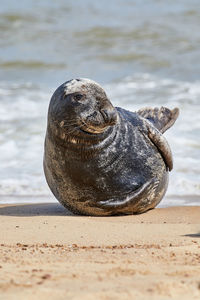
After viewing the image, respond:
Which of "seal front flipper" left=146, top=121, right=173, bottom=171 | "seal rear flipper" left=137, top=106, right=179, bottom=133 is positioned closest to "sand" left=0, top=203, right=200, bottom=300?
"seal front flipper" left=146, top=121, right=173, bottom=171

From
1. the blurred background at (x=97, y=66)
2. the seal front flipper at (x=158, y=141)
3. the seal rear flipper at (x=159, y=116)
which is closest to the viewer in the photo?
the seal front flipper at (x=158, y=141)

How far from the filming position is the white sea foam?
7.68 metres

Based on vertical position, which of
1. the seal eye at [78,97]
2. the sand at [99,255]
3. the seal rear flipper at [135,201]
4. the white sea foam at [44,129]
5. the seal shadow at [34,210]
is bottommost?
the white sea foam at [44,129]

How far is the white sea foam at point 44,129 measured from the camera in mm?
7675

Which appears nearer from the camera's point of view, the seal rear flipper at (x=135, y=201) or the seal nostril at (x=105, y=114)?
the seal nostril at (x=105, y=114)

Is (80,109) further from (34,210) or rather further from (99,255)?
(99,255)

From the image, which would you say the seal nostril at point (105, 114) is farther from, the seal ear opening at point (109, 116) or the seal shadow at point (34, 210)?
the seal shadow at point (34, 210)

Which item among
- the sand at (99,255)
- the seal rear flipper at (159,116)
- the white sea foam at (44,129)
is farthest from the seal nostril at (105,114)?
the white sea foam at (44,129)

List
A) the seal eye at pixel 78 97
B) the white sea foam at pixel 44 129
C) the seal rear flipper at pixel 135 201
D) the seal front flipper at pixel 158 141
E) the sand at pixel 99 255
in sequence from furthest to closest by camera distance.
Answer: the white sea foam at pixel 44 129
the seal front flipper at pixel 158 141
the seal rear flipper at pixel 135 201
the seal eye at pixel 78 97
the sand at pixel 99 255

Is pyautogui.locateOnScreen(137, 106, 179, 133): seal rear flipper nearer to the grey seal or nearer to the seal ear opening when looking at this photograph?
the grey seal

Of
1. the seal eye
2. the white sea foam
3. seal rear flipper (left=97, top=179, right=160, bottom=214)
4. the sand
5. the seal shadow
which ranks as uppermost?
the seal eye

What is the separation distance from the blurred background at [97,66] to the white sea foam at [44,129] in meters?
0.01

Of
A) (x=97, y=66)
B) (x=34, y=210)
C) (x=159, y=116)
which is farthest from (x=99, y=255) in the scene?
(x=97, y=66)

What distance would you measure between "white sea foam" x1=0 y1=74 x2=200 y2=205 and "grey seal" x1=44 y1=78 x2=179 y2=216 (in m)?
1.00
